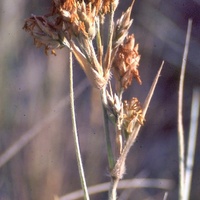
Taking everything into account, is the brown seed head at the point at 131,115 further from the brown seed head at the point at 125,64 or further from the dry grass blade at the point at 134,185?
the dry grass blade at the point at 134,185

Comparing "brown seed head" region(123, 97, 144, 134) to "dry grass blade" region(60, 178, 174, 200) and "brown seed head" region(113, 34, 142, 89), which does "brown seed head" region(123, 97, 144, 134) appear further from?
"dry grass blade" region(60, 178, 174, 200)

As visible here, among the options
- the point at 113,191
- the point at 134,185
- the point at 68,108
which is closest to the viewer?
the point at 113,191

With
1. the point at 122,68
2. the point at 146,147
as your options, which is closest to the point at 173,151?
the point at 146,147

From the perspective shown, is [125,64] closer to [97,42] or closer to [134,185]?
[97,42]

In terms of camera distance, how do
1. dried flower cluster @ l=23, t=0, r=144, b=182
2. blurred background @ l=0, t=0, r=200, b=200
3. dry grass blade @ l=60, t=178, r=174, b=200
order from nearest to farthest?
dried flower cluster @ l=23, t=0, r=144, b=182, dry grass blade @ l=60, t=178, r=174, b=200, blurred background @ l=0, t=0, r=200, b=200

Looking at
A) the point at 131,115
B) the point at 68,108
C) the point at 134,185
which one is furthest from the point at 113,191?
the point at 68,108

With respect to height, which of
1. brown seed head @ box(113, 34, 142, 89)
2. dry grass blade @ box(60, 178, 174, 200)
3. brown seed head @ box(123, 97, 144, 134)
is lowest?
dry grass blade @ box(60, 178, 174, 200)

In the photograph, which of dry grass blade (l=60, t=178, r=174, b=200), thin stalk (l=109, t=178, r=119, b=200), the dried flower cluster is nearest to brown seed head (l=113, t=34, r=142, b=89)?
the dried flower cluster
